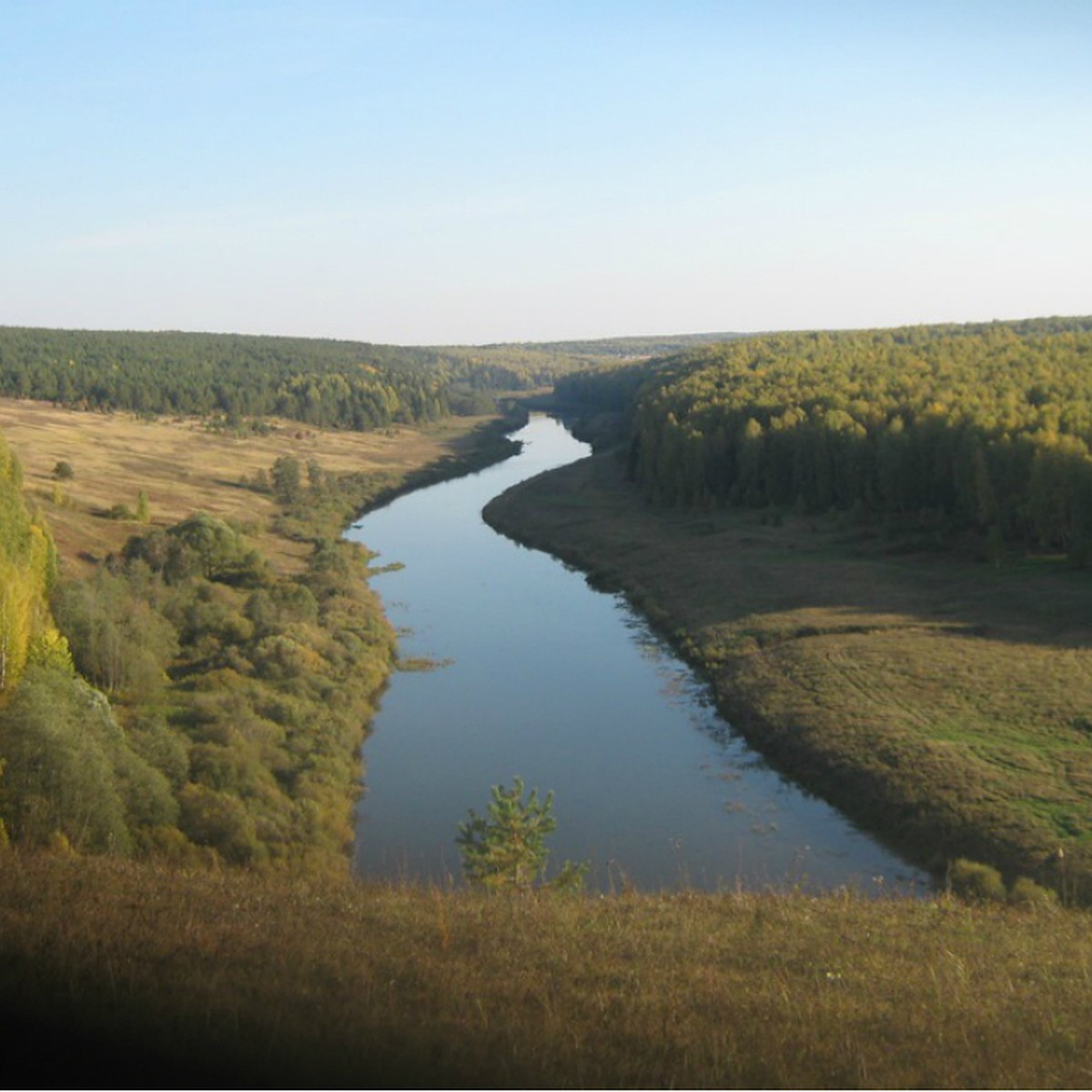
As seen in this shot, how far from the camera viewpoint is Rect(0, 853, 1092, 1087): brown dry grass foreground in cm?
614

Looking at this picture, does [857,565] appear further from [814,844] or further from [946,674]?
[814,844]

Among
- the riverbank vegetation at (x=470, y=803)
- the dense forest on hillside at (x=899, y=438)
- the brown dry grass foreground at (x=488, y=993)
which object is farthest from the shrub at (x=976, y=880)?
the dense forest on hillside at (x=899, y=438)

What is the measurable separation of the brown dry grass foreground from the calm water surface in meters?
4.75

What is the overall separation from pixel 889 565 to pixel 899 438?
353 inches

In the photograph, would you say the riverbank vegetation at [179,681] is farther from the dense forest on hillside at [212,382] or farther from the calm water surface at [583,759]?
the dense forest on hillside at [212,382]

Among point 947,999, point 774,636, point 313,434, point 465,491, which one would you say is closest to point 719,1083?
point 947,999

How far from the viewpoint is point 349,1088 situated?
5.80 metres

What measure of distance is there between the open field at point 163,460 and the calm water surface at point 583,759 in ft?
36.7

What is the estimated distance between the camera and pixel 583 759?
2664 centimetres

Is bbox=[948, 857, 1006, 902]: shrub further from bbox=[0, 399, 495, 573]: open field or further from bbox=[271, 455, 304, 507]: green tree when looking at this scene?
bbox=[271, 455, 304, 507]: green tree

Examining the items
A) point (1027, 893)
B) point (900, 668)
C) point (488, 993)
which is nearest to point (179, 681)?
point (900, 668)

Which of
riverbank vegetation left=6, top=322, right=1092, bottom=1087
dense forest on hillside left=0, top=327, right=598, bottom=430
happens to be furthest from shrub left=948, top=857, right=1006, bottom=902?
dense forest on hillside left=0, top=327, right=598, bottom=430

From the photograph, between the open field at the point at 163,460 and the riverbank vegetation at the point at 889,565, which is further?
the open field at the point at 163,460

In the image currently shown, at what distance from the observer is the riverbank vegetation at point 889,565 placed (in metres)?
23.9
